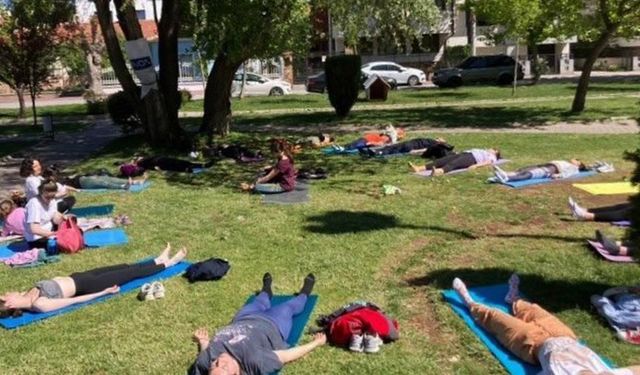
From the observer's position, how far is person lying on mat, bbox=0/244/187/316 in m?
6.01

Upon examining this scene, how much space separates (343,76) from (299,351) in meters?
15.7

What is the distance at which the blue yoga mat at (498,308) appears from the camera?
4.75 metres

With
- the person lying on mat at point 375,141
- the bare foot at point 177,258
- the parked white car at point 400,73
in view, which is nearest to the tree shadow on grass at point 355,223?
the bare foot at point 177,258

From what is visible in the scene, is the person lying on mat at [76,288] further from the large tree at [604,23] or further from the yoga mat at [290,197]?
the large tree at [604,23]

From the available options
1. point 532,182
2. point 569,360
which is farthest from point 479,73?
point 569,360

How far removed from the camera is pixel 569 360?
436 centimetres

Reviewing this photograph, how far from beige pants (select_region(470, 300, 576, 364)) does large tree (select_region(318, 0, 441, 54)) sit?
15.3 meters

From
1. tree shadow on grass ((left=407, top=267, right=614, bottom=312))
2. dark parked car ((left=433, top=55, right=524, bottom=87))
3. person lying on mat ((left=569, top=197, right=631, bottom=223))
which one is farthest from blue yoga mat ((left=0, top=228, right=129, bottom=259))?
dark parked car ((left=433, top=55, right=524, bottom=87))

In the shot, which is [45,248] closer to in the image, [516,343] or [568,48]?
[516,343]

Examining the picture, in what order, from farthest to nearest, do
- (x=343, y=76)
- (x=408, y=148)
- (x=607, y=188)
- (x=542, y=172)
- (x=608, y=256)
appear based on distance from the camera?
(x=343, y=76), (x=408, y=148), (x=542, y=172), (x=607, y=188), (x=608, y=256)

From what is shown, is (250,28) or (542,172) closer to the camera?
(542,172)

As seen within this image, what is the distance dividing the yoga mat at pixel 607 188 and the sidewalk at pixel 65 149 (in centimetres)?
972

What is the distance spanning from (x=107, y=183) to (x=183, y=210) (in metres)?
2.36

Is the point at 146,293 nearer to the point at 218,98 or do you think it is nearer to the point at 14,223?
the point at 14,223
